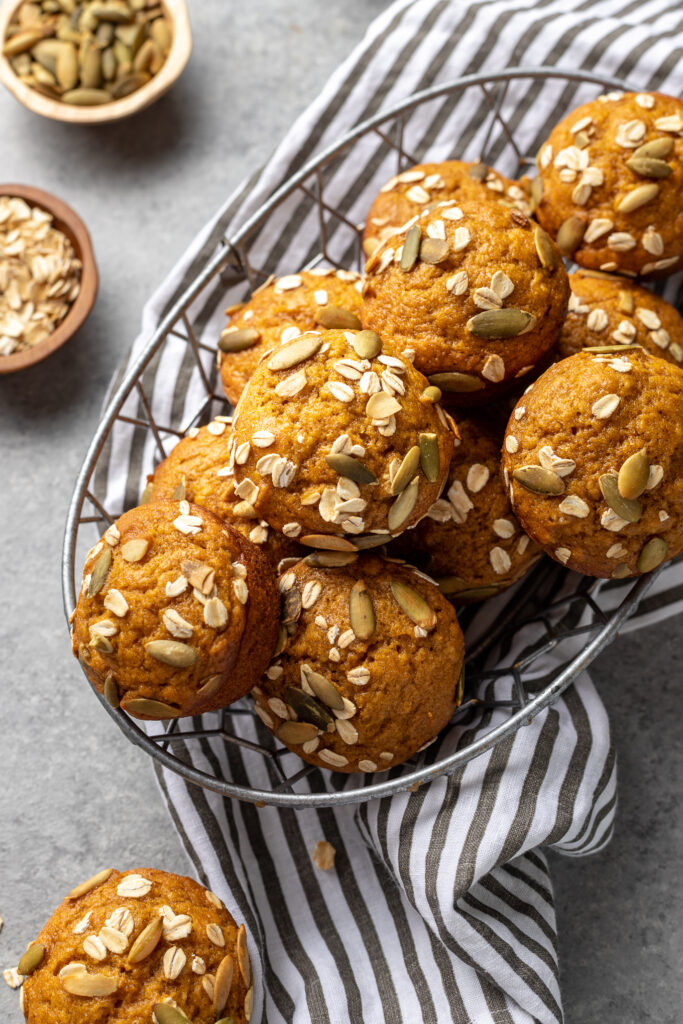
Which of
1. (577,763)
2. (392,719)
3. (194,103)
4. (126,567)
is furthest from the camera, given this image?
(194,103)

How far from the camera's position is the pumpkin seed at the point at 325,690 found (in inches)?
63.7

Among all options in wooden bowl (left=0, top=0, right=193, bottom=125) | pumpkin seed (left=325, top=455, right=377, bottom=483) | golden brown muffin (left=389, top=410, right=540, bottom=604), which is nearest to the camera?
pumpkin seed (left=325, top=455, right=377, bottom=483)

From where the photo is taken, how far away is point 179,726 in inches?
78.5

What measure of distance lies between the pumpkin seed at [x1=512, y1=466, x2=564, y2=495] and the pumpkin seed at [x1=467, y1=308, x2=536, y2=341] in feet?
0.80

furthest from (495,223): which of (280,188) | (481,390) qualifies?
(280,188)

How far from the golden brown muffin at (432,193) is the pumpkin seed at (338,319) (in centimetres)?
22

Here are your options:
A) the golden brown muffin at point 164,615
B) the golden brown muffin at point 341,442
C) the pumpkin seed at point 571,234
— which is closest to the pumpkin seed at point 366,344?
the golden brown muffin at point 341,442

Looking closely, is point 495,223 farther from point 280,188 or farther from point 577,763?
point 577,763

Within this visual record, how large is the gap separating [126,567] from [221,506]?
28 cm

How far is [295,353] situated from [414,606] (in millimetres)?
497

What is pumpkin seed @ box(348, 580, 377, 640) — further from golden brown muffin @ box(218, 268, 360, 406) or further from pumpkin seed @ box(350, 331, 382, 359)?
golden brown muffin @ box(218, 268, 360, 406)

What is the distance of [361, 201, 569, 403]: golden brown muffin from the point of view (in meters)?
1.60

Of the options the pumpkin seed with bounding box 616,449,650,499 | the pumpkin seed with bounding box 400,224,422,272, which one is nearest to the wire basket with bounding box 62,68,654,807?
the pumpkin seed with bounding box 616,449,650,499

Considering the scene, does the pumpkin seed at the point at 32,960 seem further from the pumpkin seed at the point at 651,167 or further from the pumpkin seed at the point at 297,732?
the pumpkin seed at the point at 651,167
